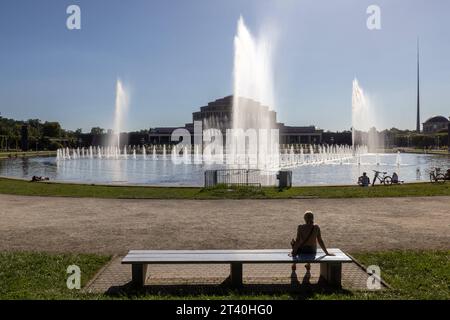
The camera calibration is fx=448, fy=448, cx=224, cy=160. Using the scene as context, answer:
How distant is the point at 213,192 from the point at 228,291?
1394cm

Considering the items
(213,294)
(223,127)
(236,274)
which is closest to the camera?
(213,294)

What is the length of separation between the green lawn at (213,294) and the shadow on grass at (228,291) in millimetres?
17

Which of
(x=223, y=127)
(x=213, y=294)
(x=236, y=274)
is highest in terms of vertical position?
(x=223, y=127)

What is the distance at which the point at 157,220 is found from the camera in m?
14.2

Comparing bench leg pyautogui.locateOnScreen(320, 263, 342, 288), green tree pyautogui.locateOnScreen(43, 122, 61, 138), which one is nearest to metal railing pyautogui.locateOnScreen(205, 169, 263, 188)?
bench leg pyautogui.locateOnScreen(320, 263, 342, 288)

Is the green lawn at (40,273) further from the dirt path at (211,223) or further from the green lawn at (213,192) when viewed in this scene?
the green lawn at (213,192)

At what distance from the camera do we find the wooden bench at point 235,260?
7684 mm

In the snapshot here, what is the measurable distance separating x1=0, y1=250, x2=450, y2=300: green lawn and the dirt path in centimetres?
99

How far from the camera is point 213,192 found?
21266 mm

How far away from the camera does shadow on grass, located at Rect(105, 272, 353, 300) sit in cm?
710

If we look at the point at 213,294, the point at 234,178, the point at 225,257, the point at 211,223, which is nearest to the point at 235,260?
the point at 225,257

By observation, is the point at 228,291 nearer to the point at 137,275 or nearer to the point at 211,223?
the point at 137,275
